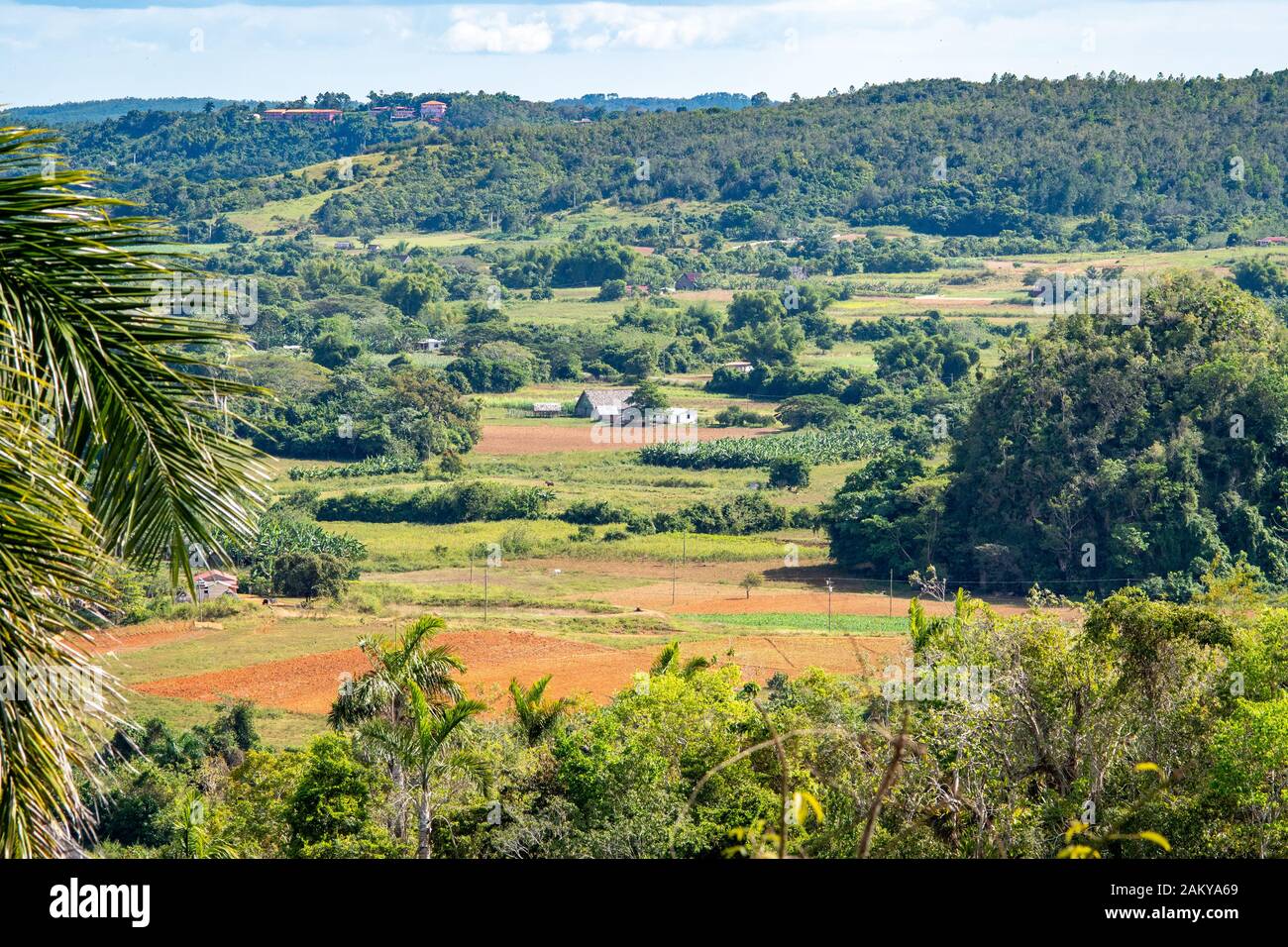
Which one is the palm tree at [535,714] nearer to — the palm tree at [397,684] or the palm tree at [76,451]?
the palm tree at [397,684]

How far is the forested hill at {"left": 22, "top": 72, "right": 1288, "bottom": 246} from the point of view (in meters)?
120

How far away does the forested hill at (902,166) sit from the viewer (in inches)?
4727

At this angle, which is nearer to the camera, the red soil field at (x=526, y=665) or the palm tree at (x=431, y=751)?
the palm tree at (x=431, y=751)

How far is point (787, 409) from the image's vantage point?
65938 millimetres

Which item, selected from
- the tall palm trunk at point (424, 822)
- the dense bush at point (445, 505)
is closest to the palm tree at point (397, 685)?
the tall palm trunk at point (424, 822)

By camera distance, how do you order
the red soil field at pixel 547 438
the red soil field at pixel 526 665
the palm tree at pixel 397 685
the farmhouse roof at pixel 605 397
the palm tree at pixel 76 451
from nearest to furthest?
the palm tree at pixel 76 451 → the palm tree at pixel 397 685 → the red soil field at pixel 526 665 → the red soil field at pixel 547 438 → the farmhouse roof at pixel 605 397

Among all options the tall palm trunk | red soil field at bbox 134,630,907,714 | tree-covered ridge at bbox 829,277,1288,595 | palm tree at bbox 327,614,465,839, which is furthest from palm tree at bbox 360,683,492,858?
tree-covered ridge at bbox 829,277,1288,595

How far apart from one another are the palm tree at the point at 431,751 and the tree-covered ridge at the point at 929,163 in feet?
335

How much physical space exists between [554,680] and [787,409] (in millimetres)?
36779

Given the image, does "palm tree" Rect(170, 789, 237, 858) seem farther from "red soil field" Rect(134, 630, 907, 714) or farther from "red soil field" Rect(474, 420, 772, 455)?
"red soil field" Rect(474, 420, 772, 455)

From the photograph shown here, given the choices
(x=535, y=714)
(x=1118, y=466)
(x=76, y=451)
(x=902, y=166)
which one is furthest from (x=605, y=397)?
(x=902, y=166)

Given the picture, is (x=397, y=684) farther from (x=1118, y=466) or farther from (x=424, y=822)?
(x=1118, y=466)

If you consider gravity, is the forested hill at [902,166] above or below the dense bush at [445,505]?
above

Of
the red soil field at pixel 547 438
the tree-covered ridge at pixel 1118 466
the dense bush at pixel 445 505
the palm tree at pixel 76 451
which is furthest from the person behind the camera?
the red soil field at pixel 547 438
